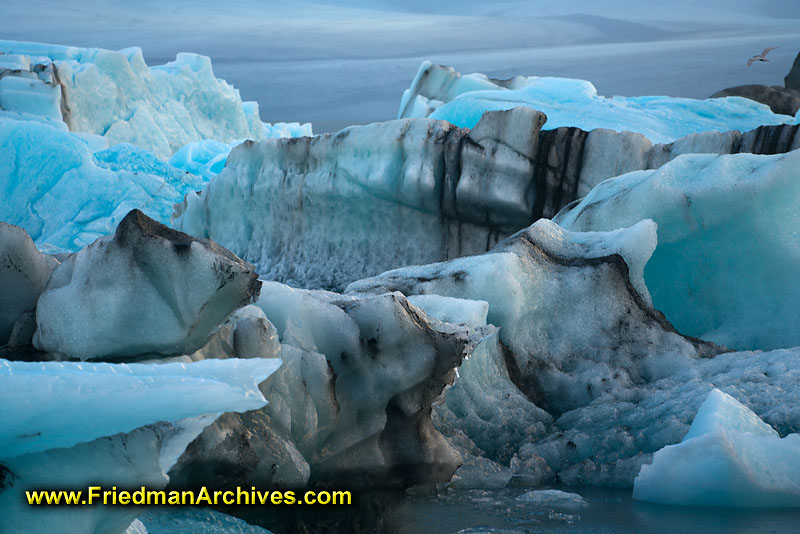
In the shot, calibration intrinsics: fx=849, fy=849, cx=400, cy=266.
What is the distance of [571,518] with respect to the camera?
3098 mm

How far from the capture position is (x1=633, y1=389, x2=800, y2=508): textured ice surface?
126 inches

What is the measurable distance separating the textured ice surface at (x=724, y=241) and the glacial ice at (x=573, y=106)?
557cm

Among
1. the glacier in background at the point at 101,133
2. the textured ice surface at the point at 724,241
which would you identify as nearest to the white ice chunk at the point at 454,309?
the textured ice surface at the point at 724,241

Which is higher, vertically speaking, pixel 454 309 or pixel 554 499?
pixel 454 309

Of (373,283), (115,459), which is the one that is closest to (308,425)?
(115,459)

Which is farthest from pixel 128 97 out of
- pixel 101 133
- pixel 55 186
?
pixel 55 186

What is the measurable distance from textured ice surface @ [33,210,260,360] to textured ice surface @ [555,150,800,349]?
389cm

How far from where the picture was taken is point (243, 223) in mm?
10461

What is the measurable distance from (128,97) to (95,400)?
1837cm

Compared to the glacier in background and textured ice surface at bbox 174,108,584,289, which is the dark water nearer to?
textured ice surface at bbox 174,108,584,289

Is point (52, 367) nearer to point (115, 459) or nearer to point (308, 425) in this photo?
point (115, 459)

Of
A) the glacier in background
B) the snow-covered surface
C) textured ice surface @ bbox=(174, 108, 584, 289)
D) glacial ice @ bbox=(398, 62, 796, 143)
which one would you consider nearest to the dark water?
the snow-covered surface

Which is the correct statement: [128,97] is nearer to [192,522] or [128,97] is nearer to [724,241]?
[724,241]

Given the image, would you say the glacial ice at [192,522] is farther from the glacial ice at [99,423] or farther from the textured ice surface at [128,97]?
the textured ice surface at [128,97]
